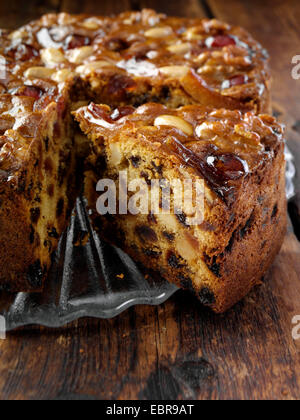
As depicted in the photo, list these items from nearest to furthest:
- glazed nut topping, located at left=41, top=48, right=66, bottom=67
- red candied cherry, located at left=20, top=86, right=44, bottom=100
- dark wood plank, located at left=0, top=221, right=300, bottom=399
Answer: dark wood plank, located at left=0, top=221, right=300, bottom=399, red candied cherry, located at left=20, top=86, right=44, bottom=100, glazed nut topping, located at left=41, top=48, right=66, bottom=67

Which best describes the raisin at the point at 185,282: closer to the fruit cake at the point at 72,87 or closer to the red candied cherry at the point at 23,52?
the fruit cake at the point at 72,87

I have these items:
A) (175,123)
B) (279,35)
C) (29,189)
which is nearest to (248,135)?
(175,123)

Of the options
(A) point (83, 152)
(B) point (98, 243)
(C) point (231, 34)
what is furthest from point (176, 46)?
(B) point (98, 243)

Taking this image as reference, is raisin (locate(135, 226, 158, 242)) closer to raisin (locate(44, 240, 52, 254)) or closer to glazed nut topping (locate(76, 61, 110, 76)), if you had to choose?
raisin (locate(44, 240, 52, 254))

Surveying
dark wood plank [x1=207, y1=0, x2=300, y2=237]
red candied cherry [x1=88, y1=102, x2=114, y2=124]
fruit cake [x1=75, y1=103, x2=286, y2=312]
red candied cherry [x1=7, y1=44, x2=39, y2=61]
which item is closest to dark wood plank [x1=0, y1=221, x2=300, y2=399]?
fruit cake [x1=75, y1=103, x2=286, y2=312]

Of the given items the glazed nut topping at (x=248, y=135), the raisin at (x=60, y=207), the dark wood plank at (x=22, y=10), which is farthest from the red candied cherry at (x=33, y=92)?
the dark wood plank at (x=22, y=10)

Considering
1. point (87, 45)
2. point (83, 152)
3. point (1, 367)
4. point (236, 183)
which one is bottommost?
point (1, 367)

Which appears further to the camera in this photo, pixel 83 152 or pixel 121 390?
pixel 83 152
